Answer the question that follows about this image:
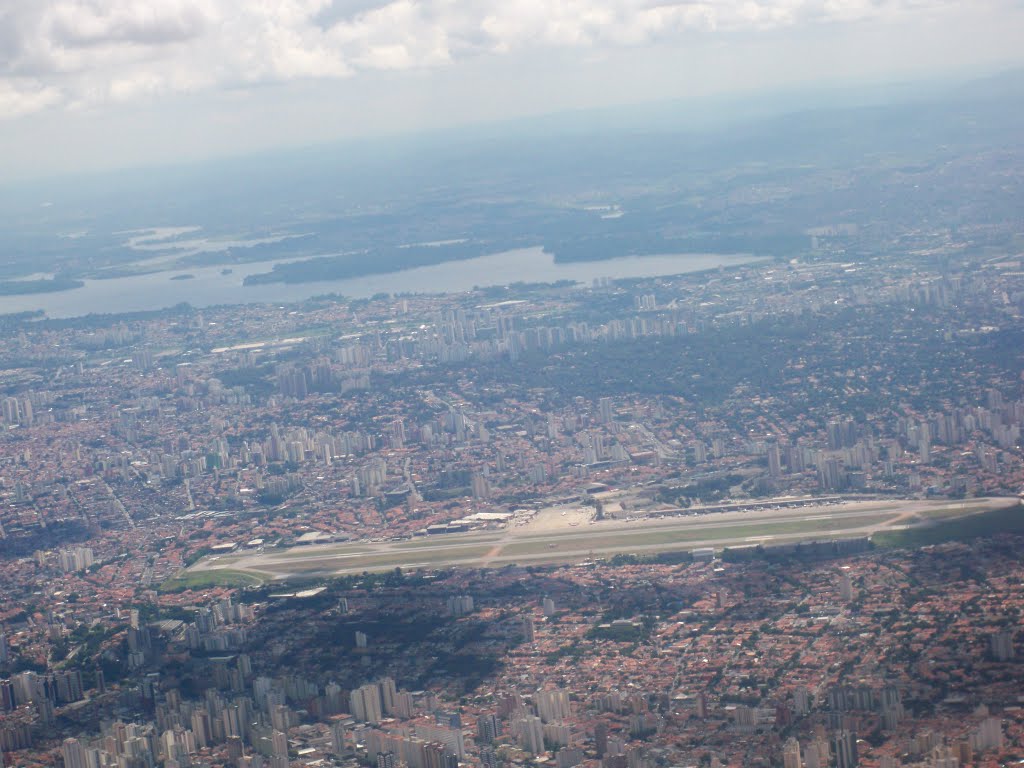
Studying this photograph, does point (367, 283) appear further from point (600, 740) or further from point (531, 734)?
point (600, 740)

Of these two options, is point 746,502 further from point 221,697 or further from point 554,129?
point 554,129

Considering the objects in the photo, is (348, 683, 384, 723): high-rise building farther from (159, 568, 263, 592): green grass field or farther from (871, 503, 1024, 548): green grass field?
(871, 503, 1024, 548): green grass field

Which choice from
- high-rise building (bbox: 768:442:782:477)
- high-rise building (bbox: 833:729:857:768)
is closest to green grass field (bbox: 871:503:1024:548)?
high-rise building (bbox: 768:442:782:477)

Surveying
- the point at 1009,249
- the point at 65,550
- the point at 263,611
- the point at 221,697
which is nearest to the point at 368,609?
the point at 263,611

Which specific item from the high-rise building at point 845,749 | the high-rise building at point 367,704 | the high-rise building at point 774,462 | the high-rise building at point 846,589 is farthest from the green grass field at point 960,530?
the high-rise building at point 367,704

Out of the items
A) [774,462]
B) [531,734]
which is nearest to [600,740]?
[531,734]
